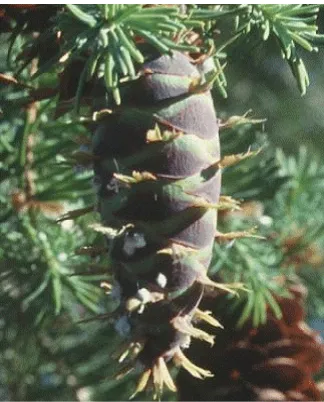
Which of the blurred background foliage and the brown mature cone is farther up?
the blurred background foliage

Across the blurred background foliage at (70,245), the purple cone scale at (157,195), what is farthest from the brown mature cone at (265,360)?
the purple cone scale at (157,195)

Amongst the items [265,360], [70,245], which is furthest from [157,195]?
[265,360]

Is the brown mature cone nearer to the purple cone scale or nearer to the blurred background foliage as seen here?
the blurred background foliage

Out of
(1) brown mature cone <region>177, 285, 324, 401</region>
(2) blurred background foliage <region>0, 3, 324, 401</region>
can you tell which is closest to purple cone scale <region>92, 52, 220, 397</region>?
(2) blurred background foliage <region>0, 3, 324, 401</region>

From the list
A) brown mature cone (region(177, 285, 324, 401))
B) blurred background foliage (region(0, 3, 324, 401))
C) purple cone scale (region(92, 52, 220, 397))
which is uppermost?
purple cone scale (region(92, 52, 220, 397))

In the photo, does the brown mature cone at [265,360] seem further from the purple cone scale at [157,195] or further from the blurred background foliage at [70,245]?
the purple cone scale at [157,195]

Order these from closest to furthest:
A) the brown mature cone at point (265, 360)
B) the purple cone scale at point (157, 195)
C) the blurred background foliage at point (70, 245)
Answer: the purple cone scale at point (157, 195)
the blurred background foliage at point (70, 245)
the brown mature cone at point (265, 360)
